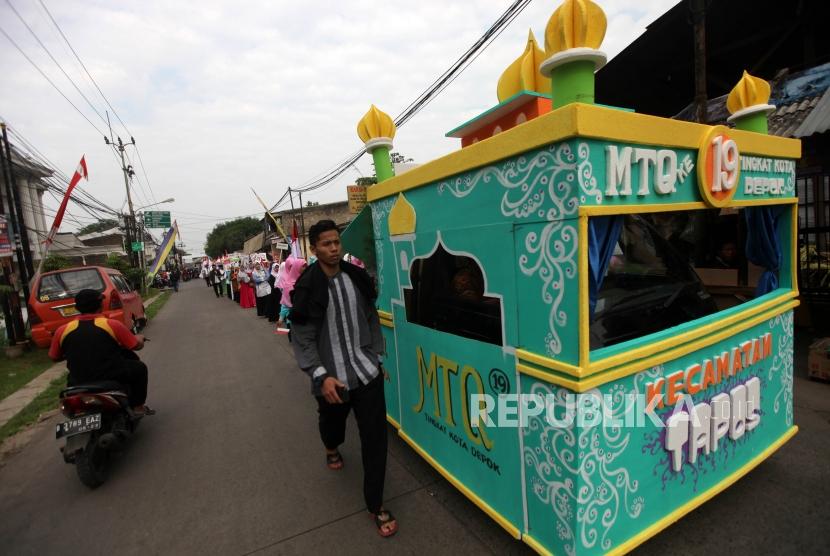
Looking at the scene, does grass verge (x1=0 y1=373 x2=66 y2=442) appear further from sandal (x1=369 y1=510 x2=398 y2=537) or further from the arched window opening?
the arched window opening

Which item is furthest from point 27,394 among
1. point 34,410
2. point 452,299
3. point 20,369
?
point 452,299

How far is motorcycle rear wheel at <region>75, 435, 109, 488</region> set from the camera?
9.99 feet

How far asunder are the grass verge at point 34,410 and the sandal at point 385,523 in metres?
4.38

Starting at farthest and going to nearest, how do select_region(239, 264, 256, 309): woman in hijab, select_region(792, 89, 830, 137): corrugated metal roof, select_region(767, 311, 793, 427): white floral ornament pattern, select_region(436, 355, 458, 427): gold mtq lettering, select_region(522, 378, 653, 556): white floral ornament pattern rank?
select_region(239, 264, 256, 309): woman in hijab < select_region(792, 89, 830, 137): corrugated metal roof < select_region(767, 311, 793, 427): white floral ornament pattern < select_region(436, 355, 458, 427): gold mtq lettering < select_region(522, 378, 653, 556): white floral ornament pattern

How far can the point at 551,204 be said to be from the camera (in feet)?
5.30

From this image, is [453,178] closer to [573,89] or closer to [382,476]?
[573,89]

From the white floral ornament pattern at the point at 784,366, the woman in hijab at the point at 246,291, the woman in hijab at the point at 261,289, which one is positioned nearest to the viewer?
the white floral ornament pattern at the point at 784,366

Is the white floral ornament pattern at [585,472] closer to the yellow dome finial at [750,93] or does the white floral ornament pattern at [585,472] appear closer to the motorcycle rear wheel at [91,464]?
the yellow dome finial at [750,93]

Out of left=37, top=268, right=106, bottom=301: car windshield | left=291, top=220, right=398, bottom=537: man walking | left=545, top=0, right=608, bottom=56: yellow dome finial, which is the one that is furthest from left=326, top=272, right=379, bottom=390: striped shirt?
left=37, top=268, right=106, bottom=301: car windshield

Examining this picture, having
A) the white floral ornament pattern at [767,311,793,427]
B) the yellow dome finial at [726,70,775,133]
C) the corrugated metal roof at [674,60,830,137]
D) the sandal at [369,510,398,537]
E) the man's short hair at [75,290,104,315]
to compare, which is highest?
the corrugated metal roof at [674,60,830,137]

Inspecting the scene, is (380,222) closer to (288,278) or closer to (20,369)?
(288,278)

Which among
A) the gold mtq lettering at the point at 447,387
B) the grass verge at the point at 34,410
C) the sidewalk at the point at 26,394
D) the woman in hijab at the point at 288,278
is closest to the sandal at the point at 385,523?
the gold mtq lettering at the point at 447,387

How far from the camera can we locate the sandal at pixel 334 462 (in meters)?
3.11

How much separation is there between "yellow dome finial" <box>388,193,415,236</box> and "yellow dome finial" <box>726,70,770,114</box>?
2250 mm
